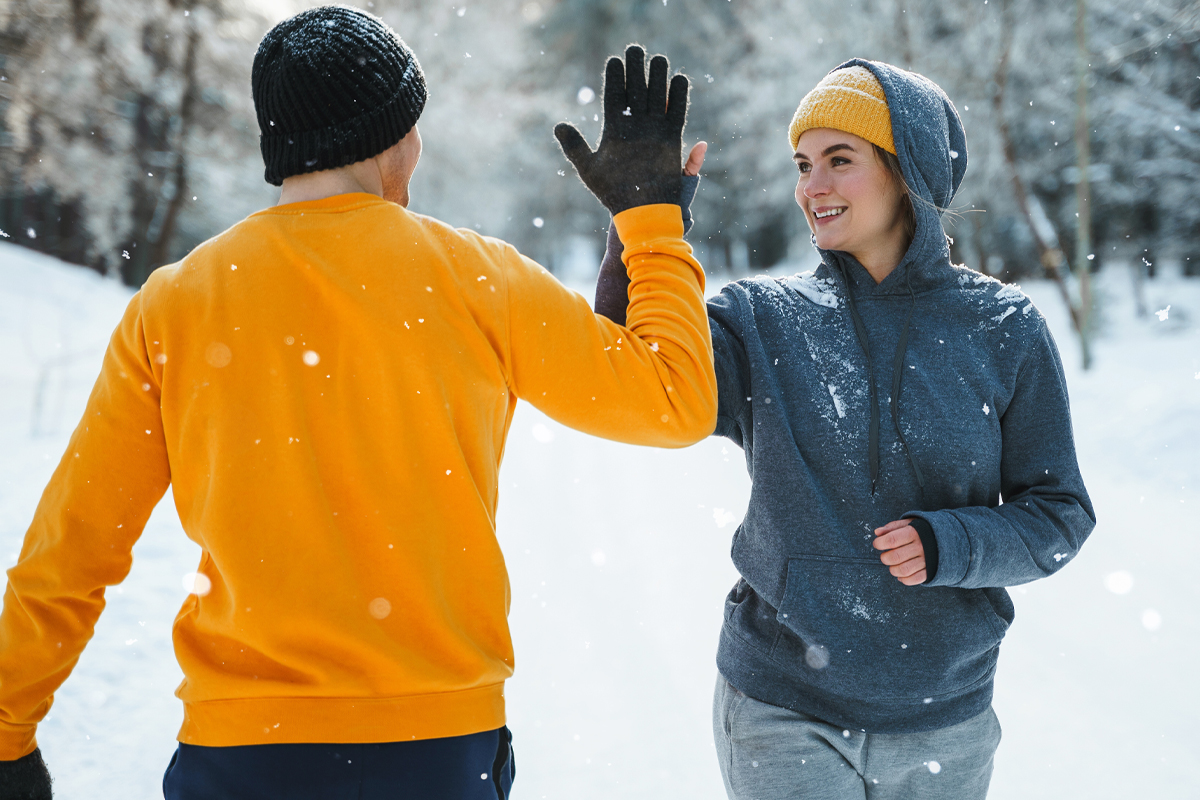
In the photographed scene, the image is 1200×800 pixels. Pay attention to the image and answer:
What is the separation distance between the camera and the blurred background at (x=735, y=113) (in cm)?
981

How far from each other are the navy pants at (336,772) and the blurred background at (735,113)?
7227 mm

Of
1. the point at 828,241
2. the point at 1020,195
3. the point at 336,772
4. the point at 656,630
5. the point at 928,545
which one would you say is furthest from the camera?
the point at 1020,195

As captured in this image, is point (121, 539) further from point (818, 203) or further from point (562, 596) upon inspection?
point (562, 596)

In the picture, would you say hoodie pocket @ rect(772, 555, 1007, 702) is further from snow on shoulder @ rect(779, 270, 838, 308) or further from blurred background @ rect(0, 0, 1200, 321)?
blurred background @ rect(0, 0, 1200, 321)

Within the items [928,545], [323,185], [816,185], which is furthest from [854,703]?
[323,185]

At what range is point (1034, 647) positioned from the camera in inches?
162

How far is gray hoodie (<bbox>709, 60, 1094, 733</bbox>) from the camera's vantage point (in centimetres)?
177

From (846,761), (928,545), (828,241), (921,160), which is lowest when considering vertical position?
(846,761)

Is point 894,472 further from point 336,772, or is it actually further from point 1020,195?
point 1020,195

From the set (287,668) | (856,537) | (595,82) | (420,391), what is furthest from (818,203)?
(595,82)

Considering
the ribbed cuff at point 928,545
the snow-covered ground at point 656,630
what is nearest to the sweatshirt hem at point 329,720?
the ribbed cuff at point 928,545

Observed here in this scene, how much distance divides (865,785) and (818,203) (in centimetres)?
136

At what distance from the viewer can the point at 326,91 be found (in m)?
1.33

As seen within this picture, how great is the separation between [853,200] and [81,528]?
176 centimetres
